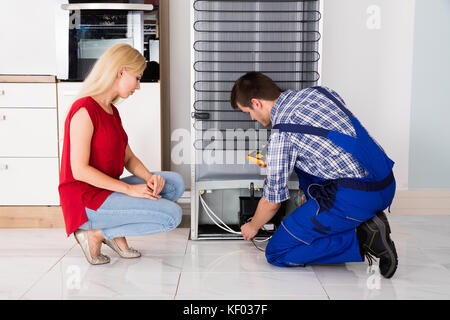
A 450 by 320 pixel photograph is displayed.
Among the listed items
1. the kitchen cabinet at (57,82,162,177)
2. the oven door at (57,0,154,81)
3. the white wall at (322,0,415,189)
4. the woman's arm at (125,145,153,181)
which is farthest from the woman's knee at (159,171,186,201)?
the white wall at (322,0,415,189)

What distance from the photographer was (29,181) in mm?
2645

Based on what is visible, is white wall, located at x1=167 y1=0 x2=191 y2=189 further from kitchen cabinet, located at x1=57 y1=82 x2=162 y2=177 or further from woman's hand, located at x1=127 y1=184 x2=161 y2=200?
woman's hand, located at x1=127 y1=184 x2=161 y2=200

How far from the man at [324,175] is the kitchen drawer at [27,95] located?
111 cm

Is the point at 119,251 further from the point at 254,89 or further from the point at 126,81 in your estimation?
the point at 254,89

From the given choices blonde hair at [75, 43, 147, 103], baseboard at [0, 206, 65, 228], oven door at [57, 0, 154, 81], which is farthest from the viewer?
baseboard at [0, 206, 65, 228]

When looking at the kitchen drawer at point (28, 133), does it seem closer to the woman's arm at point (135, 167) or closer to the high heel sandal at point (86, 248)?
the woman's arm at point (135, 167)

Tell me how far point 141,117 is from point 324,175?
1.11m

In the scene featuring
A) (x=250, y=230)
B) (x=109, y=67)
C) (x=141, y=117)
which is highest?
(x=109, y=67)

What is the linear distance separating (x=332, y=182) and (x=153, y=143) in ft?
3.57

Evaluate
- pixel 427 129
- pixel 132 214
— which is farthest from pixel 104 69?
pixel 427 129

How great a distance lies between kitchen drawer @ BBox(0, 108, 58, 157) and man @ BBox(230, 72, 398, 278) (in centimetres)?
113

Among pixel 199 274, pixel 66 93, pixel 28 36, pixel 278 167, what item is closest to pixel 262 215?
pixel 278 167

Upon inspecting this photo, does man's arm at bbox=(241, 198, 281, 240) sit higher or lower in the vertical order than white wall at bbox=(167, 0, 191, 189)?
lower

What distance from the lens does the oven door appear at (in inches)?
99.7
